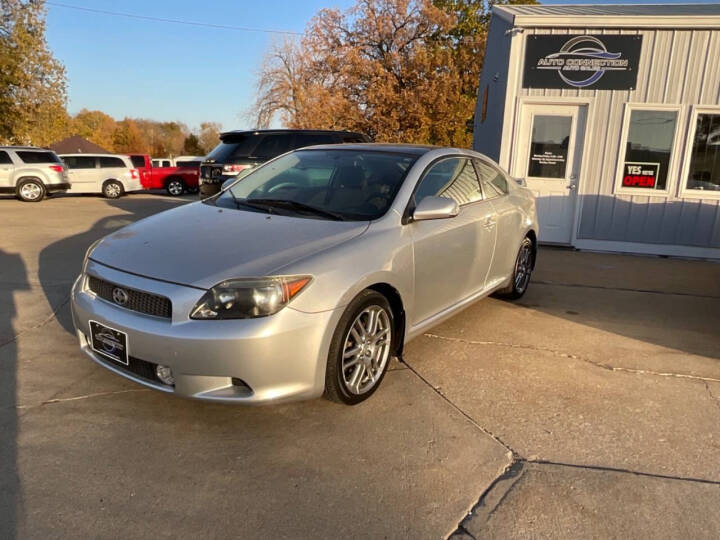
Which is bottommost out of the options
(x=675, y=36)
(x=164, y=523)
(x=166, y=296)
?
(x=164, y=523)

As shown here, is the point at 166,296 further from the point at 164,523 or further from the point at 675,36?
the point at 675,36

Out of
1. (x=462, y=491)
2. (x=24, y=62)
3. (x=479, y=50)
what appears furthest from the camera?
(x=479, y=50)

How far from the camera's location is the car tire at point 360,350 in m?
2.97

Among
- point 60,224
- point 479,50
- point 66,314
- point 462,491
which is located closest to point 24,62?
point 60,224

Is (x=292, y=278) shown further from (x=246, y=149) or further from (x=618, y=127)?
(x=618, y=127)

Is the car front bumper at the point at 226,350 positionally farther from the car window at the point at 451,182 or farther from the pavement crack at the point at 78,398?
the car window at the point at 451,182

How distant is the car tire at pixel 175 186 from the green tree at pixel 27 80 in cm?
795

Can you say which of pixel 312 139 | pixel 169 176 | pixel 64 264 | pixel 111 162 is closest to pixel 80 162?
pixel 111 162

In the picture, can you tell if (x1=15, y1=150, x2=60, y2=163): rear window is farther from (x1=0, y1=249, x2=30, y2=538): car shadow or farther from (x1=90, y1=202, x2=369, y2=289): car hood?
(x1=90, y1=202, x2=369, y2=289): car hood

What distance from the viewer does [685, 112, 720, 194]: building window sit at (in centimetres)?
840

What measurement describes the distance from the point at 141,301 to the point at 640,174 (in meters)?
8.41

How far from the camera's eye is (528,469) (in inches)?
105

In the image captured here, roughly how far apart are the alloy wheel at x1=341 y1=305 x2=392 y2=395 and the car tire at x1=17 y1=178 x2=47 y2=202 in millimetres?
16112

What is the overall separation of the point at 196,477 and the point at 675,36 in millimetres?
9268
